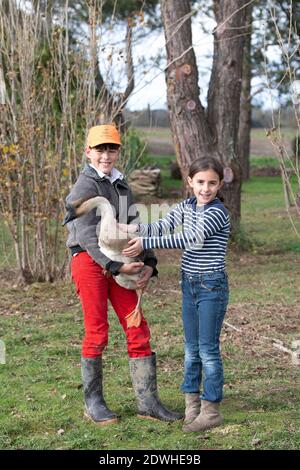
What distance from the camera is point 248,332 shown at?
6.75 m

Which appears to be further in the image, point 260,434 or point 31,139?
point 31,139

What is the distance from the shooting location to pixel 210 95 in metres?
11.3

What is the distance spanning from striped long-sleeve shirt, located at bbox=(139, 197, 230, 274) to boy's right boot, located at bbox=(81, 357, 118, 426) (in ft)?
2.50

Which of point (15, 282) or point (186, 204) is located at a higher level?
point (186, 204)

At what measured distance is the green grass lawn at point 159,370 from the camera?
14.2 feet

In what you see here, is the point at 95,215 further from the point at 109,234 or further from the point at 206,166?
the point at 206,166

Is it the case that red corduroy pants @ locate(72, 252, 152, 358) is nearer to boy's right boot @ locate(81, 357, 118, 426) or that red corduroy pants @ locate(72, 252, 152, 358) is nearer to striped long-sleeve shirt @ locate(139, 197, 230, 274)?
boy's right boot @ locate(81, 357, 118, 426)

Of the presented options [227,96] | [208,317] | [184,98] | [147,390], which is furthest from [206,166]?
[227,96]

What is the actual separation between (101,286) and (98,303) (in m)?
0.10

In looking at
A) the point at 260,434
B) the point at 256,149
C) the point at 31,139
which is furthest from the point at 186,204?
the point at 256,149

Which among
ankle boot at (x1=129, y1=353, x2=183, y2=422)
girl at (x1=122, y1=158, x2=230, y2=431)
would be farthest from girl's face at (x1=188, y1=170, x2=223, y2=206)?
ankle boot at (x1=129, y1=353, x2=183, y2=422)

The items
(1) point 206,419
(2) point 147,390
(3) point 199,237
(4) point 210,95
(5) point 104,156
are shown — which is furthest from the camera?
(4) point 210,95

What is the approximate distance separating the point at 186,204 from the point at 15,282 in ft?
16.1

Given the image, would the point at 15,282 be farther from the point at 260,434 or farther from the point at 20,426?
the point at 260,434
